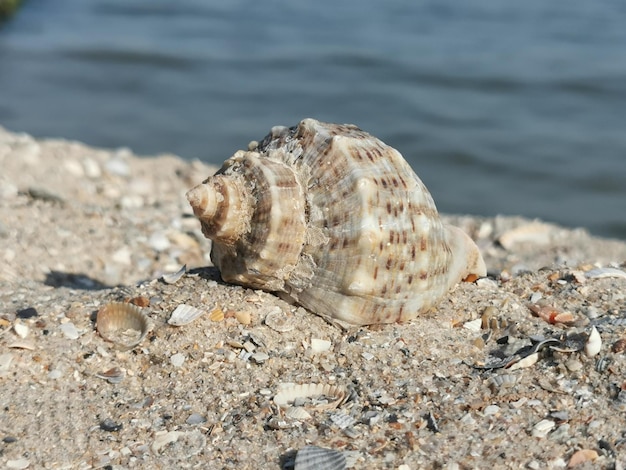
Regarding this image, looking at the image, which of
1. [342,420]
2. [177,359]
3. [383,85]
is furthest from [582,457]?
[383,85]

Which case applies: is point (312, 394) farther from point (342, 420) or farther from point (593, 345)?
point (593, 345)

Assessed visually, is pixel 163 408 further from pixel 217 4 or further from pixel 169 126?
pixel 217 4

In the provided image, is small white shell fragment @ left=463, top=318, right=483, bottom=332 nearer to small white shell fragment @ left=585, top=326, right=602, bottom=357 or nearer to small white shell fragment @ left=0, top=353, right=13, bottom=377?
small white shell fragment @ left=585, top=326, right=602, bottom=357

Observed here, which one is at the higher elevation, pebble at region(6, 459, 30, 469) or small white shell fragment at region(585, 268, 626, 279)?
small white shell fragment at region(585, 268, 626, 279)

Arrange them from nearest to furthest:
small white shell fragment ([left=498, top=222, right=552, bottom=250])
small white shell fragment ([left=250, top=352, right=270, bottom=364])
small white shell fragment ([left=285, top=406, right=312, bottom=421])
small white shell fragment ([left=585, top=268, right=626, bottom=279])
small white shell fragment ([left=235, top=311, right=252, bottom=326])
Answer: small white shell fragment ([left=285, top=406, right=312, bottom=421]) → small white shell fragment ([left=250, top=352, right=270, bottom=364]) → small white shell fragment ([left=235, top=311, right=252, bottom=326]) → small white shell fragment ([left=585, top=268, right=626, bottom=279]) → small white shell fragment ([left=498, top=222, right=552, bottom=250])

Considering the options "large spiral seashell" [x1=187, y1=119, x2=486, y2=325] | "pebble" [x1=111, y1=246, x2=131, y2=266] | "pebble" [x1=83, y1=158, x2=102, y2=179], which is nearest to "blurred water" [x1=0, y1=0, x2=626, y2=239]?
"pebble" [x1=83, y1=158, x2=102, y2=179]

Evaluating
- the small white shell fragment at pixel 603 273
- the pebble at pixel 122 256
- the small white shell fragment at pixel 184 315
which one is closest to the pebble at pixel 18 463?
the small white shell fragment at pixel 184 315

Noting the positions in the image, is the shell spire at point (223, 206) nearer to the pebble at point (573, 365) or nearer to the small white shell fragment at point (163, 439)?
the small white shell fragment at point (163, 439)
